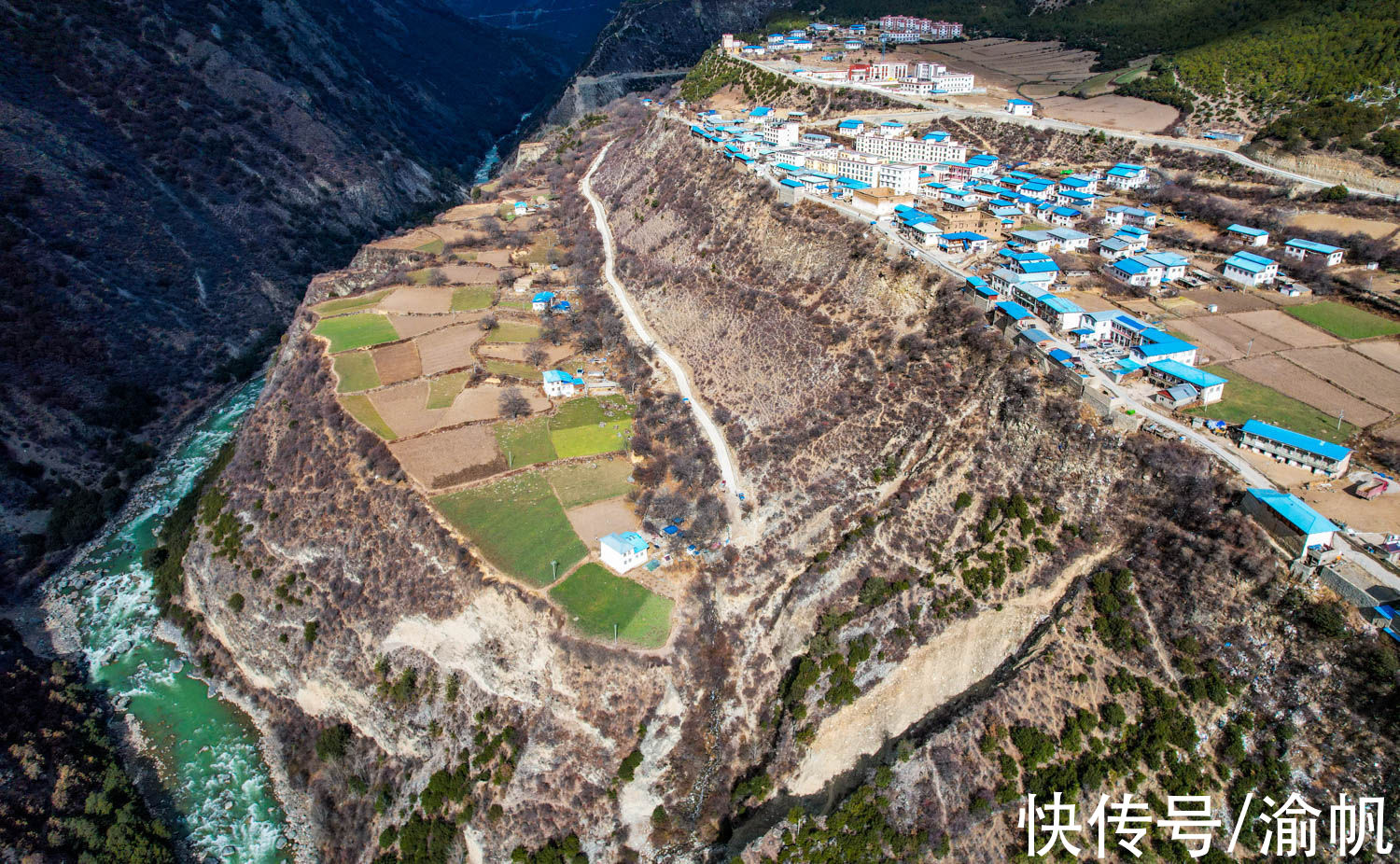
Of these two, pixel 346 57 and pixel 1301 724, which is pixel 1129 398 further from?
pixel 346 57

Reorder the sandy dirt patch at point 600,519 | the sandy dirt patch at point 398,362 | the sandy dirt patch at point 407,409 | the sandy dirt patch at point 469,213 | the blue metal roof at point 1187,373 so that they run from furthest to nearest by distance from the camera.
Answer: the sandy dirt patch at point 469,213 < the sandy dirt patch at point 398,362 < the sandy dirt patch at point 407,409 < the sandy dirt patch at point 600,519 < the blue metal roof at point 1187,373

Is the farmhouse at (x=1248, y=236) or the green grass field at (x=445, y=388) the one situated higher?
the farmhouse at (x=1248, y=236)

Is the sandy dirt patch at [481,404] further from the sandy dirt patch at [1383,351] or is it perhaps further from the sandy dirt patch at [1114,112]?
the sandy dirt patch at [1114,112]

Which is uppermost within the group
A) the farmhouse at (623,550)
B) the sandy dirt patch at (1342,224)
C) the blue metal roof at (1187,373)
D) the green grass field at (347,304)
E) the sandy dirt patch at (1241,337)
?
the sandy dirt patch at (1342,224)

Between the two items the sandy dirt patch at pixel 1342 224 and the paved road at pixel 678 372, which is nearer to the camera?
the paved road at pixel 678 372

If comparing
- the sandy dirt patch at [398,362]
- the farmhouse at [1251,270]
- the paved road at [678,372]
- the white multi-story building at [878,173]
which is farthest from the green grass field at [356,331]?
the farmhouse at [1251,270]

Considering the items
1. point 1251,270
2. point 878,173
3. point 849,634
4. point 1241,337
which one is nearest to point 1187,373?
point 1241,337
